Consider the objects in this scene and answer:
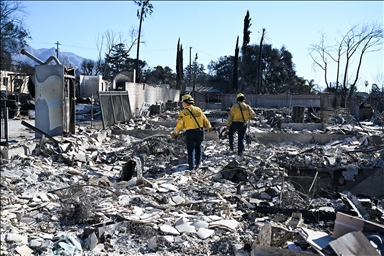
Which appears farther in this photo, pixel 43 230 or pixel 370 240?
pixel 43 230

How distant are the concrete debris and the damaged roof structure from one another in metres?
0.01

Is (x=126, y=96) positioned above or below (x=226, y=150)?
above

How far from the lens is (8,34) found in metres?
33.9

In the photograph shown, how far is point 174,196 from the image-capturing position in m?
5.85

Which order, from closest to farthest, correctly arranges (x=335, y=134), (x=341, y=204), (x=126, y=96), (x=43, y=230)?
(x=43, y=230), (x=341, y=204), (x=335, y=134), (x=126, y=96)

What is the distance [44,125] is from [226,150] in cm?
488

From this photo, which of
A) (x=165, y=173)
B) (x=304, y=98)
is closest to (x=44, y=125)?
(x=165, y=173)

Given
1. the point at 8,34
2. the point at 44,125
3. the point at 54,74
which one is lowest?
the point at 44,125

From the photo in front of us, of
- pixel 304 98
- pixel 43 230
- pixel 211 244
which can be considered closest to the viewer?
pixel 211 244

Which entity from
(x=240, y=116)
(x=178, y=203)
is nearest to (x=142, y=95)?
(x=240, y=116)

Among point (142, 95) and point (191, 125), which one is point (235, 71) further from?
point (191, 125)

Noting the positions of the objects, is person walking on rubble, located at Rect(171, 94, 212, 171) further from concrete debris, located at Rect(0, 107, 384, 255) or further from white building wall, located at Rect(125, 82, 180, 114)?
white building wall, located at Rect(125, 82, 180, 114)

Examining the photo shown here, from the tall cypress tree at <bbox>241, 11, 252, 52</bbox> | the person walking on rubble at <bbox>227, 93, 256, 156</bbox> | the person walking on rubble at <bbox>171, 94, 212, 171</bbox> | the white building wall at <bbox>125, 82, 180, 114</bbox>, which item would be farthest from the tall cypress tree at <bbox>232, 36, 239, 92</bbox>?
the person walking on rubble at <bbox>171, 94, 212, 171</bbox>

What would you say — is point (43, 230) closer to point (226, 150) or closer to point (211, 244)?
point (211, 244)
